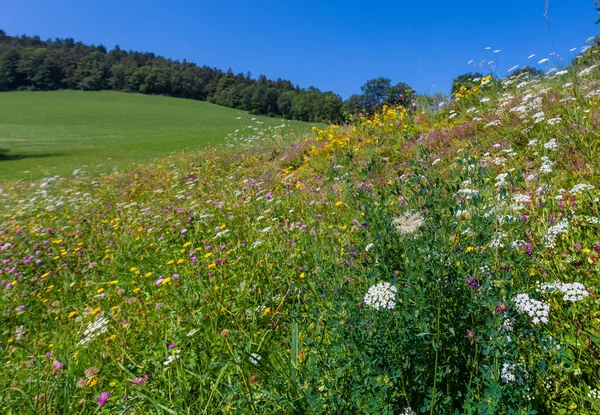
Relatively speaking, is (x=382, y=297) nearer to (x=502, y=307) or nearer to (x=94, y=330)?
(x=502, y=307)

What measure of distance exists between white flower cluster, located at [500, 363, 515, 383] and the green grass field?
16783mm

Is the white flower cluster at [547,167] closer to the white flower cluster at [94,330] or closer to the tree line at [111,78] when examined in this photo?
the white flower cluster at [94,330]

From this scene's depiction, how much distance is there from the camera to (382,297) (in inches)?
60.8

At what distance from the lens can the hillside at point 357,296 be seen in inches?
60.9

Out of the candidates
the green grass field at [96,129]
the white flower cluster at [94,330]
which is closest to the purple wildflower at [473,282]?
the white flower cluster at [94,330]

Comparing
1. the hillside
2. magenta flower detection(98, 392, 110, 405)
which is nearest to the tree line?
the hillside

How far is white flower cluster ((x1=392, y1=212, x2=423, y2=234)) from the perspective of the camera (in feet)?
5.89

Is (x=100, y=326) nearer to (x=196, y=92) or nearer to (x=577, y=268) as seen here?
(x=577, y=268)

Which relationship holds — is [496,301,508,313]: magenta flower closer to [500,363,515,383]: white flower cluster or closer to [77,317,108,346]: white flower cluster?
[500,363,515,383]: white flower cluster

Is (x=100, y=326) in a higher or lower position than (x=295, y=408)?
lower

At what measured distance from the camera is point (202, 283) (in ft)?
10.6

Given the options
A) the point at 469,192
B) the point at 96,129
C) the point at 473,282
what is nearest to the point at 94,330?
the point at 473,282

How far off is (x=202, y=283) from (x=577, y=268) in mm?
2937

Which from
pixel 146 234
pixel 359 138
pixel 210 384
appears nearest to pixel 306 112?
pixel 359 138
